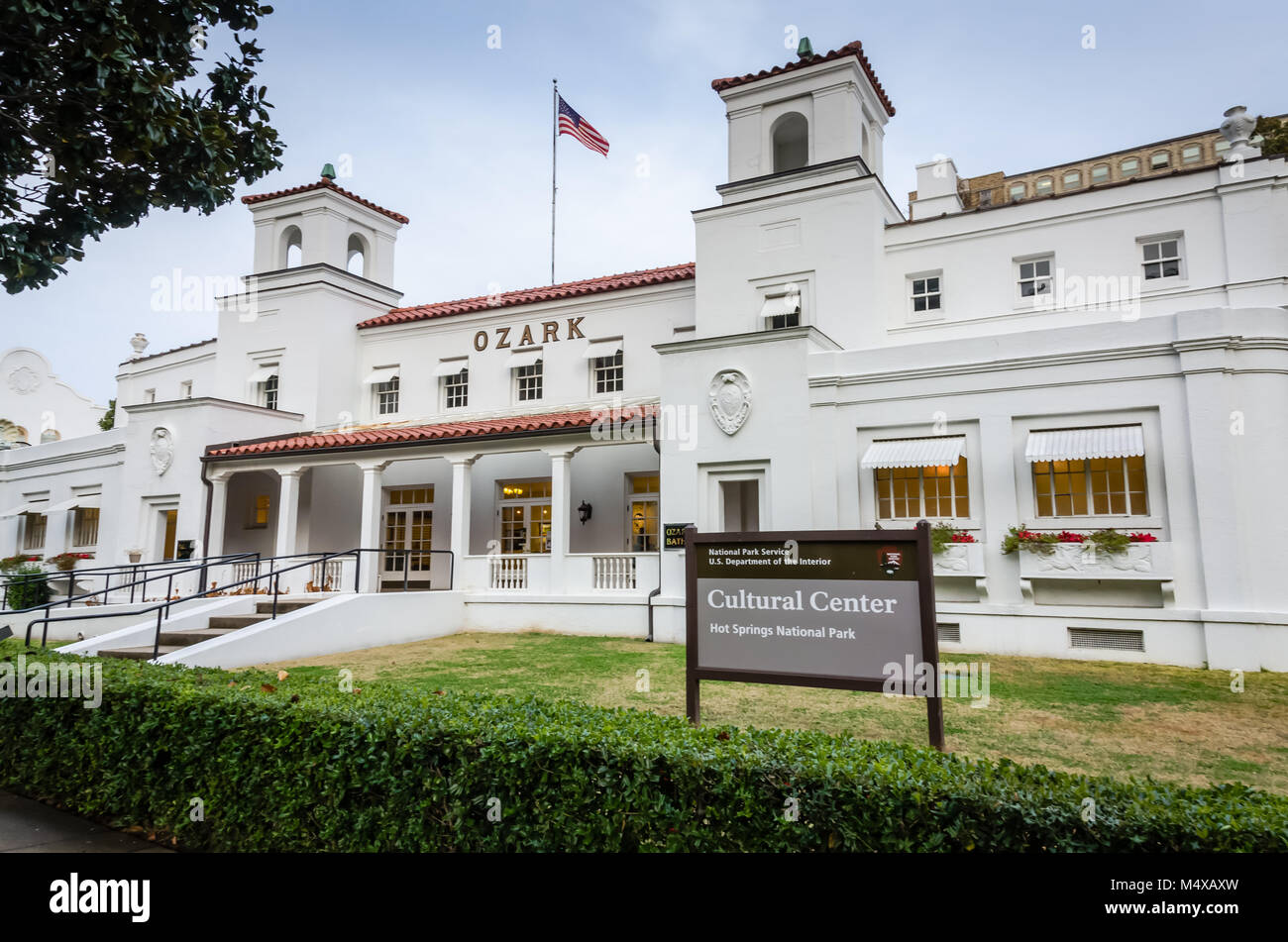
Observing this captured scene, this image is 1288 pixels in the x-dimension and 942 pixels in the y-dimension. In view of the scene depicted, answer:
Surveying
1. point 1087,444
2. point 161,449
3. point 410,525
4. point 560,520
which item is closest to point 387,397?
point 410,525

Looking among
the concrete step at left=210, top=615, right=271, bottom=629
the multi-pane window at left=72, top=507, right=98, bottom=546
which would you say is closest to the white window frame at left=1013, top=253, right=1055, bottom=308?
the concrete step at left=210, top=615, right=271, bottom=629

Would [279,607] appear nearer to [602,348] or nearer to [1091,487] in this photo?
[602,348]

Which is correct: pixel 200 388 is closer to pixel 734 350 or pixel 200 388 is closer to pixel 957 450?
pixel 734 350

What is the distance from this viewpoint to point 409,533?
20875mm

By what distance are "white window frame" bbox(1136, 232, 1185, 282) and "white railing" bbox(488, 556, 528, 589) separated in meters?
13.9

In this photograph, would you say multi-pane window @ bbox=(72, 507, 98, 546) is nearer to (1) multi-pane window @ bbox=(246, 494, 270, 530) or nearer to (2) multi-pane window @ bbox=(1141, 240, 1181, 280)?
(1) multi-pane window @ bbox=(246, 494, 270, 530)

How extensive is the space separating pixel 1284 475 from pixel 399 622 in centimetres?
1497

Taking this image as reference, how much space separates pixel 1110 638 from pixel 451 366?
16881 millimetres

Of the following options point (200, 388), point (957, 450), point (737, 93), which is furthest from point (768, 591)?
point (200, 388)

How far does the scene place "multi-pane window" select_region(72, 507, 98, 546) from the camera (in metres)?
23.2

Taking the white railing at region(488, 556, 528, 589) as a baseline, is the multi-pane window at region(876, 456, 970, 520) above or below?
above

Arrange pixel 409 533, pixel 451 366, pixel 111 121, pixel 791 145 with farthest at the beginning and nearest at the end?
pixel 451 366 → pixel 409 533 → pixel 791 145 → pixel 111 121

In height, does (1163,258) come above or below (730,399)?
above
